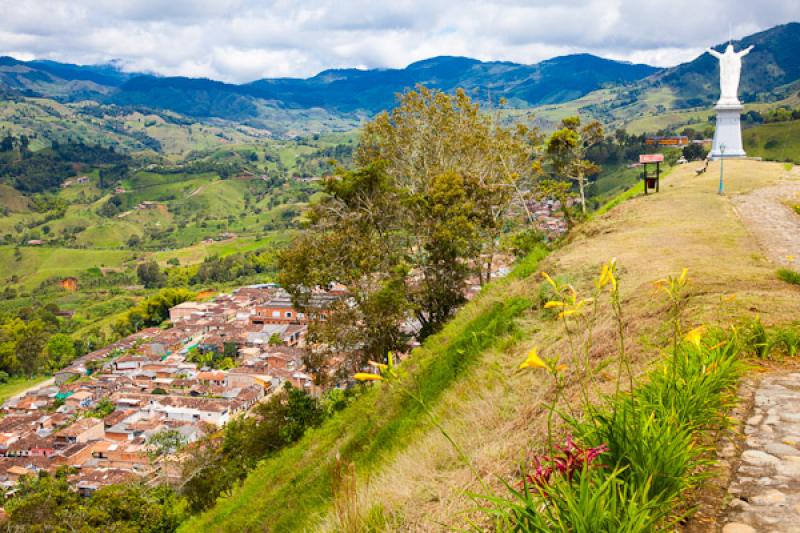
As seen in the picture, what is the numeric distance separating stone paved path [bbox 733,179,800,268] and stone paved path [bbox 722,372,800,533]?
5.10 meters

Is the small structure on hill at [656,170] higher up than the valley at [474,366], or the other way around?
the small structure on hill at [656,170]

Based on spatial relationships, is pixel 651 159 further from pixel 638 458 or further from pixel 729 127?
pixel 729 127

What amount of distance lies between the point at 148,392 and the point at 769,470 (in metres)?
50.3

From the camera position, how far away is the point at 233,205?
141125 millimetres

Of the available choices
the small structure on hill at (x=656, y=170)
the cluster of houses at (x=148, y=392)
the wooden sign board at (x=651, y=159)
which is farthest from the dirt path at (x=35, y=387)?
the wooden sign board at (x=651, y=159)

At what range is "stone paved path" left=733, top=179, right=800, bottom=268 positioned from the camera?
313 inches

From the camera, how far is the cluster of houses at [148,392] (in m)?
33.7

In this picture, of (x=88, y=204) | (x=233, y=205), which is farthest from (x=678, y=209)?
(x=88, y=204)

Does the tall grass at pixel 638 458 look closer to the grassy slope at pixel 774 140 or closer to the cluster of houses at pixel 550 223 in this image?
the cluster of houses at pixel 550 223

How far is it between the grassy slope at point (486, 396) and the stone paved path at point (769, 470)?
95 cm

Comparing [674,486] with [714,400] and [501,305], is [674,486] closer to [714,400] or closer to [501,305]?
[714,400]

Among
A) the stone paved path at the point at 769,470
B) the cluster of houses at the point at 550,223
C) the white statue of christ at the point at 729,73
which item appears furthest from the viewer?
the white statue of christ at the point at 729,73

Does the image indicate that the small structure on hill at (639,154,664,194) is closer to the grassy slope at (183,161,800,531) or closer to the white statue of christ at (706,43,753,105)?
the grassy slope at (183,161,800,531)

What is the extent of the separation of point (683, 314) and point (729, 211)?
8.67 m
